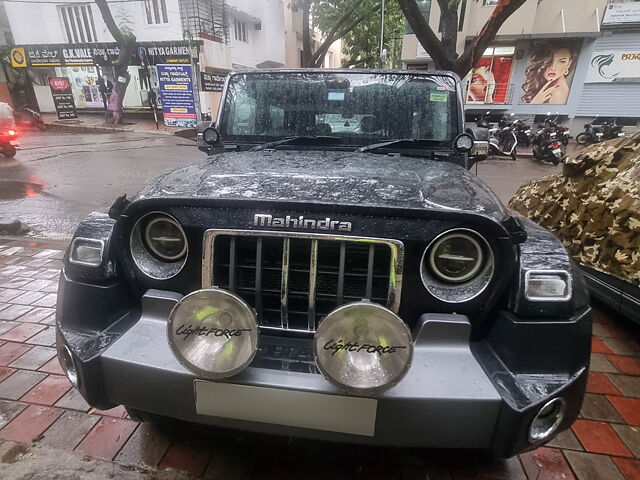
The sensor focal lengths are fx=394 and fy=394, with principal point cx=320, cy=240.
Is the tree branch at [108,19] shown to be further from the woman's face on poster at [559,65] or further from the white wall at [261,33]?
the woman's face on poster at [559,65]

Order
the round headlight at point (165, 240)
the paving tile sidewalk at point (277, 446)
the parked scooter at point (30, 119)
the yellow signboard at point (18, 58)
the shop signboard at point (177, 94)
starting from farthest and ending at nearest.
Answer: the yellow signboard at point (18, 58) < the parked scooter at point (30, 119) < the shop signboard at point (177, 94) < the paving tile sidewalk at point (277, 446) < the round headlight at point (165, 240)

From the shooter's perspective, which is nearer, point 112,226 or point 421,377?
point 421,377

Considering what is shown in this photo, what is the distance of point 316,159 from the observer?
220cm

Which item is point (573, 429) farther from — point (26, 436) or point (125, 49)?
point (125, 49)

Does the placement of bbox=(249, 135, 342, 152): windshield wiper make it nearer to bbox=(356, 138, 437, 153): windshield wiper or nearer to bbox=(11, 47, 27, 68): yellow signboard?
bbox=(356, 138, 437, 153): windshield wiper

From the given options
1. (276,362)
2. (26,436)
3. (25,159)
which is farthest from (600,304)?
(25,159)

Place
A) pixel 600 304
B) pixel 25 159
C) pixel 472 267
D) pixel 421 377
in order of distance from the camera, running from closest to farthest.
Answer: pixel 421 377 → pixel 472 267 → pixel 600 304 → pixel 25 159

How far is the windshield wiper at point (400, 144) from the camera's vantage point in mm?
2476

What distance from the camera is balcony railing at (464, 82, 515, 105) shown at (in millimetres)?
16891

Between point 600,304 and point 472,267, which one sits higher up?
point 472,267

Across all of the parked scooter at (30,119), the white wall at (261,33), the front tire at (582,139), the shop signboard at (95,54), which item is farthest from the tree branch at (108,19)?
the front tire at (582,139)

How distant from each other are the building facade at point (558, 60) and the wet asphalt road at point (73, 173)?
39.8 ft

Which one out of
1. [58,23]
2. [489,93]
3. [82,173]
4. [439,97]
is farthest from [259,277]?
[58,23]

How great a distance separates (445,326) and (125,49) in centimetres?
2101
